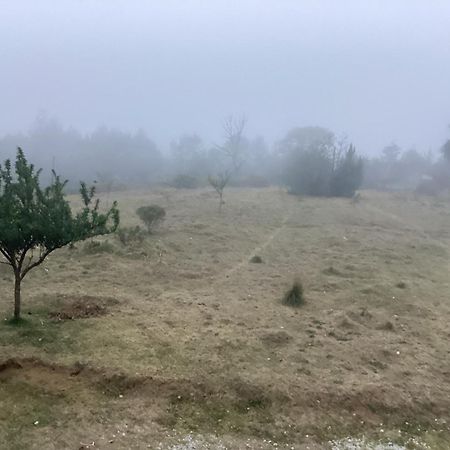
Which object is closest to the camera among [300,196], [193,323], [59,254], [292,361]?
[292,361]

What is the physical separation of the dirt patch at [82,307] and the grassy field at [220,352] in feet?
0.21

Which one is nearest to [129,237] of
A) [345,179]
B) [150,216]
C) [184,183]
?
[150,216]

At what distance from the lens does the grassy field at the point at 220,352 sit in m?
9.62

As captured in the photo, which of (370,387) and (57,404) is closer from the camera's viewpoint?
(57,404)

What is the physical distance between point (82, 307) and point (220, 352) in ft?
16.9

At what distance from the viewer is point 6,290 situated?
16.3 m

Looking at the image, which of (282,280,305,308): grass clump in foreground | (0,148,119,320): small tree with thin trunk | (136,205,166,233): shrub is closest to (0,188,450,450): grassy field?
(282,280,305,308): grass clump in foreground

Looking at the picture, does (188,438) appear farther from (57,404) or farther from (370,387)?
(370,387)

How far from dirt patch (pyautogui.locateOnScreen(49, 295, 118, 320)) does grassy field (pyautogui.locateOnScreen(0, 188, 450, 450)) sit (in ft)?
0.21

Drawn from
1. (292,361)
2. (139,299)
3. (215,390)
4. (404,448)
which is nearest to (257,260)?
(139,299)

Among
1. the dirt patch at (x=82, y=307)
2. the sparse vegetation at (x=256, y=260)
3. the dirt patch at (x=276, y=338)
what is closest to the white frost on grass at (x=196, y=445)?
the dirt patch at (x=276, y=338)

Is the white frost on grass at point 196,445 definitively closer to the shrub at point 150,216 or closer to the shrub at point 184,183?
the shrub at point 150,216

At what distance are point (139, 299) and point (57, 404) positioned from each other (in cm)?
635

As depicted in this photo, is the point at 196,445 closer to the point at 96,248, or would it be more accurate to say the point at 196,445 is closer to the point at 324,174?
the point at 96,248
